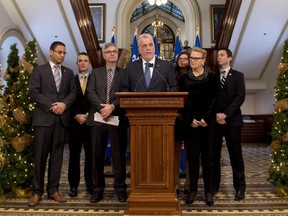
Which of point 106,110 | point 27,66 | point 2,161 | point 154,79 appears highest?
point 27,66

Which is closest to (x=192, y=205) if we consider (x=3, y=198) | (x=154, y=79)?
(x=154, y=79)

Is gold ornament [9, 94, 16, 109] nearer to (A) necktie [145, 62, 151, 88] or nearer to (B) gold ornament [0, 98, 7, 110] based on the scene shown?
(B) gold ornament [0, 98, 7, 110]

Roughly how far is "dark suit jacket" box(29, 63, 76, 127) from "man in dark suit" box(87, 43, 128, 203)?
253 mm

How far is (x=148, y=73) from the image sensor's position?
263cm

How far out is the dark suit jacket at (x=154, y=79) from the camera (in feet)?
8.50

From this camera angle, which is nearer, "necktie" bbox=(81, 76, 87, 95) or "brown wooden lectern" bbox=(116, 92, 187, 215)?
"brown wooden lectern" bbox=(116, 92, 187, 215)

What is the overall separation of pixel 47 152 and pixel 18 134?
0.52 m

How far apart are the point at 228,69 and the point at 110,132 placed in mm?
1372

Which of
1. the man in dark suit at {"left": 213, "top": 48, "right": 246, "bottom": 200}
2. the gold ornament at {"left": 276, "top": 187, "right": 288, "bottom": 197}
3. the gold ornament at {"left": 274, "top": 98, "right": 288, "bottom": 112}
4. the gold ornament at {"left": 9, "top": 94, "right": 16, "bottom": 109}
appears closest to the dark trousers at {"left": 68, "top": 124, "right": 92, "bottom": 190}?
the gold ornament at {"left": 9, "top": 94, "right": 16, "bottom": 109}

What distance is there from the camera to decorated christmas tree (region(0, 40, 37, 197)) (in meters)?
3.39

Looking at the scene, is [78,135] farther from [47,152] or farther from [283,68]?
[283,68]

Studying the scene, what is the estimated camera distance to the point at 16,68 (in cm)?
368

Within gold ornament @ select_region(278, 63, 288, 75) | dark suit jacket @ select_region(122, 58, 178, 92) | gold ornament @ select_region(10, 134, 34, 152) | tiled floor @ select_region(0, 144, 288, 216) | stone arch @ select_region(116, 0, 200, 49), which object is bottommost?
tiled floor @ select_region(0, 144, 288, 216)

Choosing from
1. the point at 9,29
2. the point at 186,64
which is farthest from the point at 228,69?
the point at 9,29
